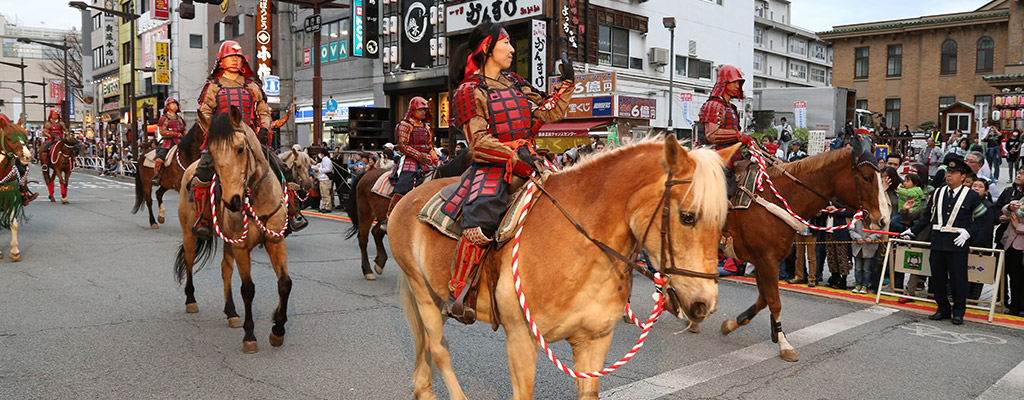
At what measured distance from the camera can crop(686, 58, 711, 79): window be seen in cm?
3055

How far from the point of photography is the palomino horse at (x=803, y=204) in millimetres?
7035

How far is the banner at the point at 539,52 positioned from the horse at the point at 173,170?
13.2m

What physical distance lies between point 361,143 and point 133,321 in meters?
12.7

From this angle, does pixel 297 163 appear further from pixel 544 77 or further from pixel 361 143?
pixel 544 77

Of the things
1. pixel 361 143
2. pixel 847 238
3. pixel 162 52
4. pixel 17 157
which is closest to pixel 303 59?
pixel 162 52

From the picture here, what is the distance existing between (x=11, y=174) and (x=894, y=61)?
49.9 metres

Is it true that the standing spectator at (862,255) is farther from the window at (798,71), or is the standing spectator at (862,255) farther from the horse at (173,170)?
the window at (798,71)

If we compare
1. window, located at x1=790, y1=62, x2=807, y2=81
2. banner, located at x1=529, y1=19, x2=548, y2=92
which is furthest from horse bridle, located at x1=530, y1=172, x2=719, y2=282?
window, located at x1=790, y1=62, x2=807, y2=81

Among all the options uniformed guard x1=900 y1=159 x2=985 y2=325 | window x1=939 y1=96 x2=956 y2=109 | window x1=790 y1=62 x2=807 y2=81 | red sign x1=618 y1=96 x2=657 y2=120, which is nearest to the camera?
uniformed guard x1=900 y1=159 x2=985 y2=325

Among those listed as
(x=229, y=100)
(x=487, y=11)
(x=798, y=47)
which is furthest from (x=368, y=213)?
(x=798, y=47)

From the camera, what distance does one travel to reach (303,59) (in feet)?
117

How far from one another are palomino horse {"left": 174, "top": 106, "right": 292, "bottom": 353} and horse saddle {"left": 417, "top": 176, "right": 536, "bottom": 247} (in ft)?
8.09

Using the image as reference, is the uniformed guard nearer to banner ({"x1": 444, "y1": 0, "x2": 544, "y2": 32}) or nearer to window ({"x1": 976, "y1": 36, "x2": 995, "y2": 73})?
banner ({"x1": 444, "y1": 0, "x2": 544, "y2": 32})

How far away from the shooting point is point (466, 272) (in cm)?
390
